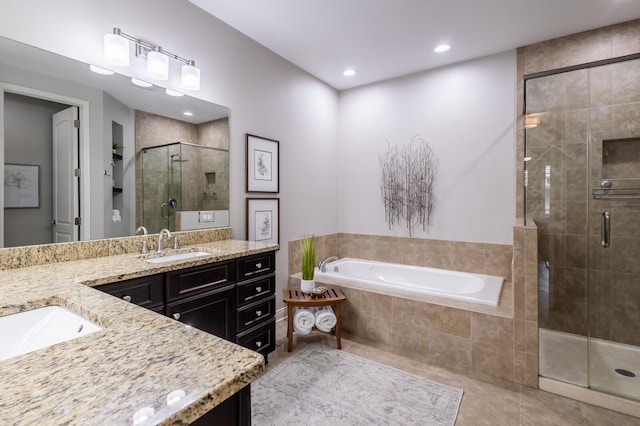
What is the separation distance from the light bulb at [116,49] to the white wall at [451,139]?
2.75 meters

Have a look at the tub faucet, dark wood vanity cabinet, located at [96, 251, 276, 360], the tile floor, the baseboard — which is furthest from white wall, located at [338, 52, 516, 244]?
dark wood vanity cabinet, located at [96, 251, 276, 360]

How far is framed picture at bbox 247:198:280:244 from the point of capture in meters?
2.94

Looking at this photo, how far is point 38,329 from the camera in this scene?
3.29 feet

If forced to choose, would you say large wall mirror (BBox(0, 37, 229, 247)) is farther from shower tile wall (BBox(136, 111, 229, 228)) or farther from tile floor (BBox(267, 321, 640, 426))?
tile floor (BBox(267, 321, 640, 426))

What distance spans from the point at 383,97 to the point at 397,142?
2.01 ft

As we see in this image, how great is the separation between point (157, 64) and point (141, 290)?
4.96 feet

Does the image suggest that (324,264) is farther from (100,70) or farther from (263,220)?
(100,70)

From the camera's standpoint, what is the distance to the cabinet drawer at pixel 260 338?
2.21m

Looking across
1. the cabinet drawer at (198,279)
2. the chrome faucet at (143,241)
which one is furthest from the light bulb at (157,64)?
the cabinet drawer at (198,279)

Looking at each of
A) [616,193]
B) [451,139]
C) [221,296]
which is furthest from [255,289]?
[616,193]

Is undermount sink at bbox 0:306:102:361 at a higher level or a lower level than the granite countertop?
lower

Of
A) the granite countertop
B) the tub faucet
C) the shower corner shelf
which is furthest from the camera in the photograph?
the tub faucet

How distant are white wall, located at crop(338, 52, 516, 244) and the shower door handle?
2.48ft

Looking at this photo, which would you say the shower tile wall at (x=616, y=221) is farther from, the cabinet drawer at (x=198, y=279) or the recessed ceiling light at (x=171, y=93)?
the recessed ceiling light at (x=171, y=93)
